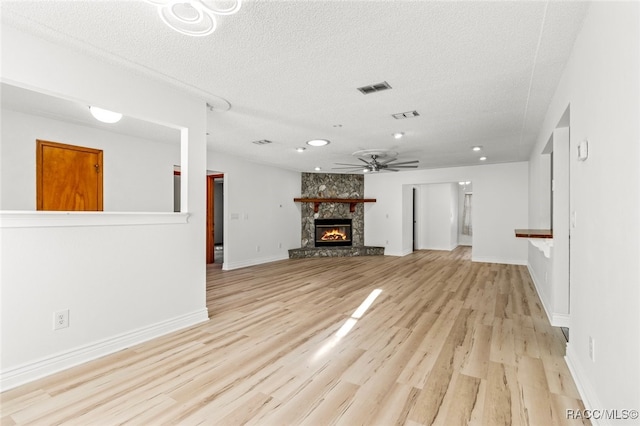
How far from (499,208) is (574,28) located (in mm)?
6000

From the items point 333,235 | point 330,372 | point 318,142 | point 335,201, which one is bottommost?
point 330,372

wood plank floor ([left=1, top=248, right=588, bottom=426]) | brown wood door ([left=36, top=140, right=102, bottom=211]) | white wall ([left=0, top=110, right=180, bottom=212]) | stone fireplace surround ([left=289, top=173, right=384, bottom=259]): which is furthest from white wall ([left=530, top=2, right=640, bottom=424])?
stone fireplace surround ([left=289, top=173, right=384, bottom=259])

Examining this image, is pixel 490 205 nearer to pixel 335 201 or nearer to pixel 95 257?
pixel 335 201

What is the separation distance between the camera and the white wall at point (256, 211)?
6570 millimetres

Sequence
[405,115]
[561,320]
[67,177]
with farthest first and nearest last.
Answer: [67,177] → [405,115] → [561,320]

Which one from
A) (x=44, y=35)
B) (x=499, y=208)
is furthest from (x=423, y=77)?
(x=499, y=208)

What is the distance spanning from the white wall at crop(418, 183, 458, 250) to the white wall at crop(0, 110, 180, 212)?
7908 millimetres

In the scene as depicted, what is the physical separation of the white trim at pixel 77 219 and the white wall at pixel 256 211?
3.35 meters

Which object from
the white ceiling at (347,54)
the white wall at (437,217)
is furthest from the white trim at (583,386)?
the white wall at (437,217)

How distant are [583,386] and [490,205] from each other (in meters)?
6.17

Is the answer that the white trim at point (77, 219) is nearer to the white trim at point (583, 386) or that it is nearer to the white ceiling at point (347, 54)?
the white ceiling at point (347, 54)

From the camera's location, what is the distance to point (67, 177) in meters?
4.23

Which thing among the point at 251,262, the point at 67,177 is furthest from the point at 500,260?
the point at 67,177

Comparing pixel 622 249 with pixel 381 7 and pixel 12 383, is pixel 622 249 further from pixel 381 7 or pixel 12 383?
pixel 12 383
